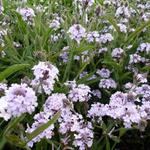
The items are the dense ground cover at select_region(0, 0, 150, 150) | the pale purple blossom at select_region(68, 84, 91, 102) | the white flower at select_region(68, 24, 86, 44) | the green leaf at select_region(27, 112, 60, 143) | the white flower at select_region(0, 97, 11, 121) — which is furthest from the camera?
the white flower at select_region(68, 24, 86, 44)

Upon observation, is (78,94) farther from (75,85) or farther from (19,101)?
(19,101)

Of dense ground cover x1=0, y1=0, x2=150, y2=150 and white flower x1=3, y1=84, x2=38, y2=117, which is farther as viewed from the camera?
dense ground cover x1=0, y1=0, x2=150, y2=150

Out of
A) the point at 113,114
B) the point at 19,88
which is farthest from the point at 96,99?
the point at 19,88

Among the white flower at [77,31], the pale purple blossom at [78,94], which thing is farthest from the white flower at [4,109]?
the white flower at [77,31]

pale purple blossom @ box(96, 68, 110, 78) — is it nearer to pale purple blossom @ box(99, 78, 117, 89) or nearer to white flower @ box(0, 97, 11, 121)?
pale purple blossom @ box(99, 78, 117, 89)

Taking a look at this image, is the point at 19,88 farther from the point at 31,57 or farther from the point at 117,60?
the point at 117,60

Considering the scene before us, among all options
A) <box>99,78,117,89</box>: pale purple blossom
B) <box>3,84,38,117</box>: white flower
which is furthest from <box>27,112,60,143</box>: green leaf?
<box>99,78,117,89</box>: pale purple blossom

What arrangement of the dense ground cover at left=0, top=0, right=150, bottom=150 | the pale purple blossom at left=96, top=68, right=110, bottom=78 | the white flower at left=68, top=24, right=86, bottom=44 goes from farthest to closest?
the pale purple blossom at left=96, top=68, right=110, bottom=78 → the white flower at left=68, top=24, right=86, bottom=44 → the dense ground cover at left=0, top=0, right=150, bottom=150

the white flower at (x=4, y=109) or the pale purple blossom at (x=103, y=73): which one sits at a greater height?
the pale purple blossom at (x=103, y=73)

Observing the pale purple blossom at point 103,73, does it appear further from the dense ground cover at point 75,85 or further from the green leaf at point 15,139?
the green leaf at point 15,139
